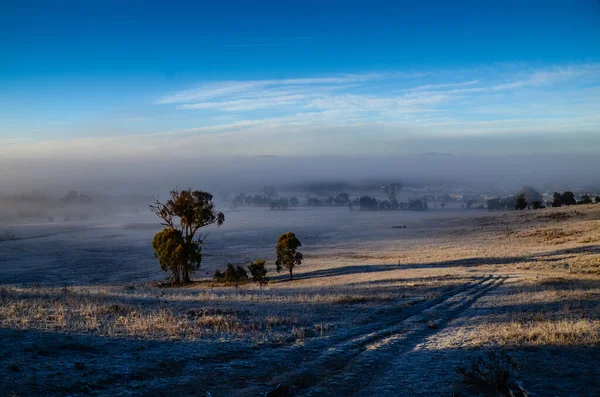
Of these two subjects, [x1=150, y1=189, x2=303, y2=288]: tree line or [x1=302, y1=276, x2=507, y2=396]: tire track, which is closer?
[x1=302, y1=276, x2=507, y2=396]: tire track

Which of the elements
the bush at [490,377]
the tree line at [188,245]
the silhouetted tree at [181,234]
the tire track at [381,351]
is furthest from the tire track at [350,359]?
the silhouetted tree at [181,234]

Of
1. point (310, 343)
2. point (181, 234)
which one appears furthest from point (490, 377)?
point (181, 234)

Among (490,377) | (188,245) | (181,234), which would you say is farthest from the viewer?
(181,234)

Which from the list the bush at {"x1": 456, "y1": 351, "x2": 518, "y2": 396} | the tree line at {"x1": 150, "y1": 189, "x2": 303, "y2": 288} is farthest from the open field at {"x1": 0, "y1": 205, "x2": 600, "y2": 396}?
the tree line at {"x1": 150, "y1": 189, "x2": 303, "y2": 288}

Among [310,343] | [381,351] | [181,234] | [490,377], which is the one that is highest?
[181,234]

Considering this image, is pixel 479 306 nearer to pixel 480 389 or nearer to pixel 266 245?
pixel 480 389

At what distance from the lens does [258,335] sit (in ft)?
39.7

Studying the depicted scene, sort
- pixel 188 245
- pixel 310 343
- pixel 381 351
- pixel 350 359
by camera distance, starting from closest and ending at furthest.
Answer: pixel 350 359 → pixel 381 351 → pixel 310 343 → pixel 188 245

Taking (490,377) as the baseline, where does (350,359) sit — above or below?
below

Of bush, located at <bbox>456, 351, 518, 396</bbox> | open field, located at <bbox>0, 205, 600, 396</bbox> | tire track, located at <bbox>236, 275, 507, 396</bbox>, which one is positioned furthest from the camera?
tire track, located at <bbox>236, 275, 507, 396</bbox>

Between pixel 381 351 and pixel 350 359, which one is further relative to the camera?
pixel 381 351

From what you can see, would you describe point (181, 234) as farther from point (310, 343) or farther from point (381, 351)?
point (381, 351)

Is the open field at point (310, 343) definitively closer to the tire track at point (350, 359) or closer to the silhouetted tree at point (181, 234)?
the tire track at point (350, 359)

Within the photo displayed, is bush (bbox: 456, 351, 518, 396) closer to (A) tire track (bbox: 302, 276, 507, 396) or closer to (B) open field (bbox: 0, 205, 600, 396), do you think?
(B) open field (bbox: 0, 205, 600, 396)
